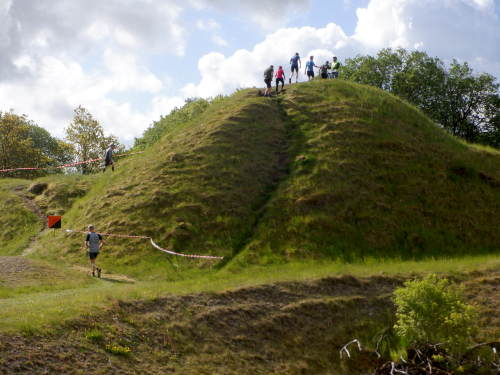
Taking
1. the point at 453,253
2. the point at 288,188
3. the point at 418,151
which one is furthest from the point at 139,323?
the point at 418,151

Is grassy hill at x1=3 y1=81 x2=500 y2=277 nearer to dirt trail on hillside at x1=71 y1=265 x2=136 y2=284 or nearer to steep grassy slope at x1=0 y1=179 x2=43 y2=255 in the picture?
dirt trail on hillside at x1=71 y1=265 x2=136 y2=284

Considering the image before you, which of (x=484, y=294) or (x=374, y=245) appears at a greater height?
(x=374, y=245)

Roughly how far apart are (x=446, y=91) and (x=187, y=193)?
129 ft

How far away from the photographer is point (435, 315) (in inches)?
413

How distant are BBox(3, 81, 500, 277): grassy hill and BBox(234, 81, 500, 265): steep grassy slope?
65mm

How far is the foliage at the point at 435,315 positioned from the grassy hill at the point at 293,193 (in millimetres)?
7215

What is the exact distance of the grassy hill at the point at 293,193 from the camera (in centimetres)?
1897

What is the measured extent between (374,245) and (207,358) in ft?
35.4

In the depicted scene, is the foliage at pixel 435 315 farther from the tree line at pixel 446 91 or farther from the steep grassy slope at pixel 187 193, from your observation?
the tree line at pixel 446 91

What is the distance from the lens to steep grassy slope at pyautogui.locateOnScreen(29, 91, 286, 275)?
19.3 m

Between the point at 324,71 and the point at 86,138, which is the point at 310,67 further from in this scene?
the point at 86,138

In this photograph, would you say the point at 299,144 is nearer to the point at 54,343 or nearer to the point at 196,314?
the point at 196,314

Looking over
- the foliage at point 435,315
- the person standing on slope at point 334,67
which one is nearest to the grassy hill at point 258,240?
the foliage at point 435,315

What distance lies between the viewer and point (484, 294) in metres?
13.8
